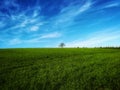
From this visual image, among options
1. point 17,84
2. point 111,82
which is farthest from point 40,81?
point 111,82

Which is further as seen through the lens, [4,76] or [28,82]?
[4,76]

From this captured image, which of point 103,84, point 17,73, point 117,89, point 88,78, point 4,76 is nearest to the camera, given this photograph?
point 117,89

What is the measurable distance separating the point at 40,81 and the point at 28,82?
117 centimetres

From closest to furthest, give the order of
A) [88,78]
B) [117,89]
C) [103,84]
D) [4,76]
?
[117,89]
[103,84]
[88,78]
[4,76]

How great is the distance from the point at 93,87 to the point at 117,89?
205cm

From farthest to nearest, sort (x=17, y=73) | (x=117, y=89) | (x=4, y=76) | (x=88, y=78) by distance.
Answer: (x=17, y=73), (x=4, y=76), (x=88, y=78), (x=117, y=89)

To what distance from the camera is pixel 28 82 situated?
14.1 meters

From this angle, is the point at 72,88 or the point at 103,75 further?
the point at 103,75

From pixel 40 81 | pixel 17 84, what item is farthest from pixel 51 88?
pixel 17 84

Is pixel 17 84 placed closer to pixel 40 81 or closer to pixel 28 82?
pixel 28 82

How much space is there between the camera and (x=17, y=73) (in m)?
16.9

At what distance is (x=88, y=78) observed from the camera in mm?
14938

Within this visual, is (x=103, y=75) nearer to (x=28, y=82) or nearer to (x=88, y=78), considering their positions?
(x=88, y=78)

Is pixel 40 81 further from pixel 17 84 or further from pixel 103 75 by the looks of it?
pixel 103 75
